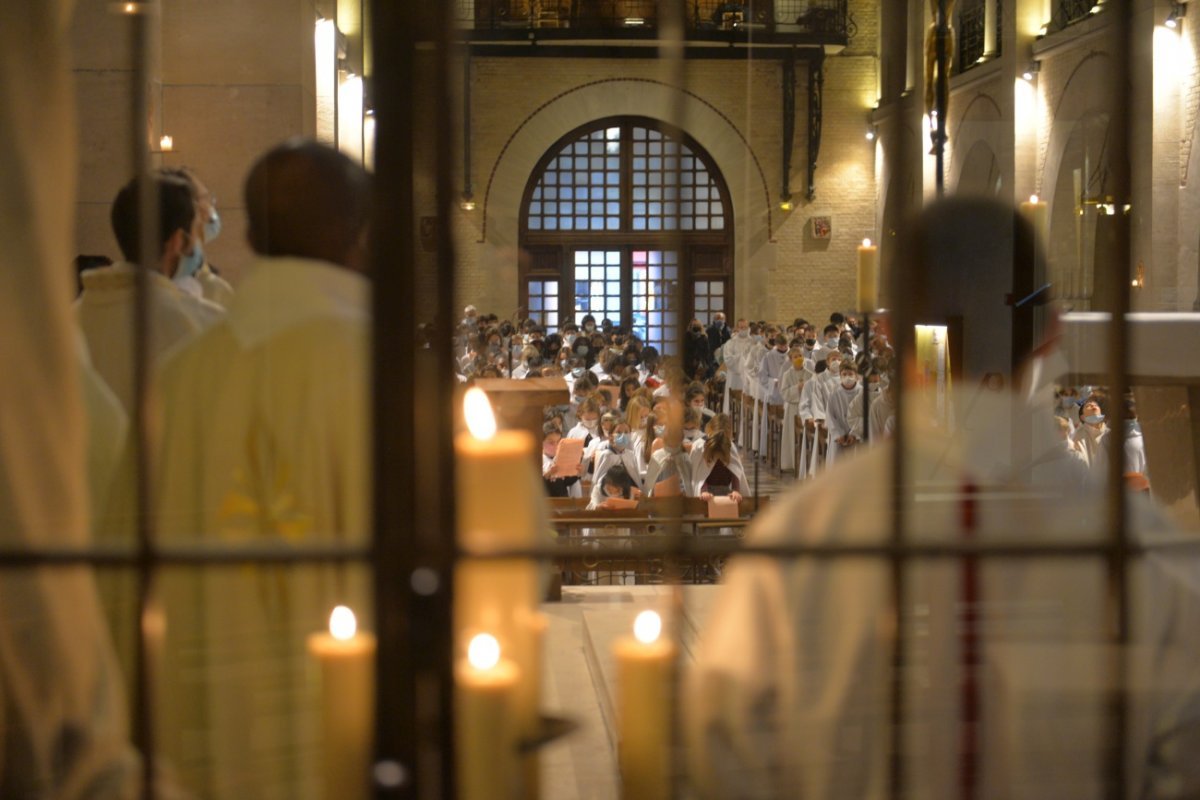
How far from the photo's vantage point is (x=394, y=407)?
1003 millimetres

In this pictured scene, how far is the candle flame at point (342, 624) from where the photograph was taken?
1.08 m

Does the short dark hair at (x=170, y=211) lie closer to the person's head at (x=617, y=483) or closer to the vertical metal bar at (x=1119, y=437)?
the vertical metal bar at (x=1119, y=437)

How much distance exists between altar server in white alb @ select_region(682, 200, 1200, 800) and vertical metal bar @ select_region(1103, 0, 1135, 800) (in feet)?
0.04

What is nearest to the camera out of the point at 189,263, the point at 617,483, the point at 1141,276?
the point at 189,263

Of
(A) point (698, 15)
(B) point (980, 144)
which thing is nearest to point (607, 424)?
(B) point (980, 144)

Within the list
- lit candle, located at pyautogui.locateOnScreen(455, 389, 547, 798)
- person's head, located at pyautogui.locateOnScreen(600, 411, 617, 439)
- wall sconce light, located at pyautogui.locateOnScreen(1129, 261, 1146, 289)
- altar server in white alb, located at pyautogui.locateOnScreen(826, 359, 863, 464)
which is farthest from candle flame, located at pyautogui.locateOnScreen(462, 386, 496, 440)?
wall sconce light, located at pyautogui.locateOnScreen(1129, 261, 1146, 289)

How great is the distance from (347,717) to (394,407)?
0.25m

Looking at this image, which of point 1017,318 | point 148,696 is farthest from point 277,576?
point 1017,318

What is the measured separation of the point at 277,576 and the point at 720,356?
13012mm

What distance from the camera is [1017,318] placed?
140cm

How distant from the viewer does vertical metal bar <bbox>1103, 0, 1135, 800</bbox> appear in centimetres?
106

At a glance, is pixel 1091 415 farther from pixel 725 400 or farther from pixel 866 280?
pixel 725 400

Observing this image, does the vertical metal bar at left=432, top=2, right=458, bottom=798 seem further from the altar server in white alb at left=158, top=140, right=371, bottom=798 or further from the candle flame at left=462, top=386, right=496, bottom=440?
the altar server in white alb at left=158, top=140, right=371, bottom=798

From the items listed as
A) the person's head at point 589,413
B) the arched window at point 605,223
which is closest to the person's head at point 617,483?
the person's head at point 589,413
